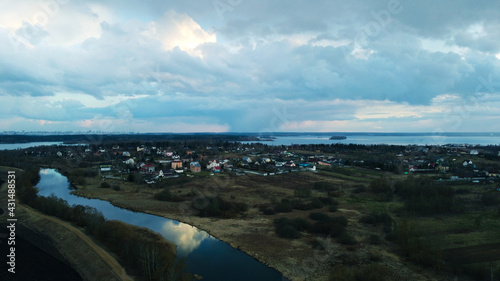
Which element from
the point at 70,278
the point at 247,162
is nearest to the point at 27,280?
the point at 70,278

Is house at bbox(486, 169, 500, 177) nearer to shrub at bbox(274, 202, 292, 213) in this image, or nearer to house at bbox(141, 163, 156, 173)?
shrub at bbox(274, 202, 292, 213)

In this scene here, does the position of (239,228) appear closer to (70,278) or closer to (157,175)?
(70,278)

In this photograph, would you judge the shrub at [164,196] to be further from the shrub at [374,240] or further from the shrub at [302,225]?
the shrub at [374,240]

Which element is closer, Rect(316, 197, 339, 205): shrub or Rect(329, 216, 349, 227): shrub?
Rect(329, 216, 349, 227): shrub

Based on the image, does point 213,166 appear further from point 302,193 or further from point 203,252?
point 203,252

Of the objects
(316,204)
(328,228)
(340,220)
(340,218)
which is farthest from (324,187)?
(328,228)

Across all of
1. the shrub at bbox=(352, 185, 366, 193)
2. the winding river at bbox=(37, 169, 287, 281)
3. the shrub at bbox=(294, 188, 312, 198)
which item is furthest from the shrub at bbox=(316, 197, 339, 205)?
the winding river at bbox=(37, 169, 287, 281)

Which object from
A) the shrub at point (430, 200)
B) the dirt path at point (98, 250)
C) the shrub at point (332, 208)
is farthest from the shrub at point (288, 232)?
the shrub at point (430, 200)
